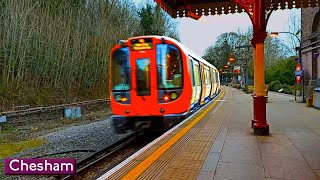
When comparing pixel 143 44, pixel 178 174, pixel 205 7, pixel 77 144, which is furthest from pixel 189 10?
pixel 178 174

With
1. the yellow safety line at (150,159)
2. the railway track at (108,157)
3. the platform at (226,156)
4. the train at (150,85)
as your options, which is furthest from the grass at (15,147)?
the yellow safety line at (150,159)

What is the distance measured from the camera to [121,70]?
9.95 metres

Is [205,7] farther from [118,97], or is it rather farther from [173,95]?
[118,97]

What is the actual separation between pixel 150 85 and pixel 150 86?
28 millimetres

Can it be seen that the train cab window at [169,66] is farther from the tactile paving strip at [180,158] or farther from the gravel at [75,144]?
the gravel at [75,144]

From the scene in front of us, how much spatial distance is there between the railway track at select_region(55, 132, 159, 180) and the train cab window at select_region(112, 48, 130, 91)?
1.79 metres

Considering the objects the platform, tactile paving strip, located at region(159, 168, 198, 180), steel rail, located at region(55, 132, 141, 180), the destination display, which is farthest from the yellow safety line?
the destination display

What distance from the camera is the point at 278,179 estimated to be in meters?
4.62

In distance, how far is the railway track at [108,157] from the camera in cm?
753

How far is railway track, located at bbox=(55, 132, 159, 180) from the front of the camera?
24.7ft

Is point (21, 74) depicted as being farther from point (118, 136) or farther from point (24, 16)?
point (118, 136)

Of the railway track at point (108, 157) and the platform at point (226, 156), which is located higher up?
the platform at point (226, 156)

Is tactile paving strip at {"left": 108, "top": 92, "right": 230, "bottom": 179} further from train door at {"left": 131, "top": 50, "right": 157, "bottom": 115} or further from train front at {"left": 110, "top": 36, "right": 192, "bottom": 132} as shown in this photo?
train door at {"left": 131, "top": 50, "right": 157, "bottom": 115}

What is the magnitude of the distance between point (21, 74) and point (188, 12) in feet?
46.0
